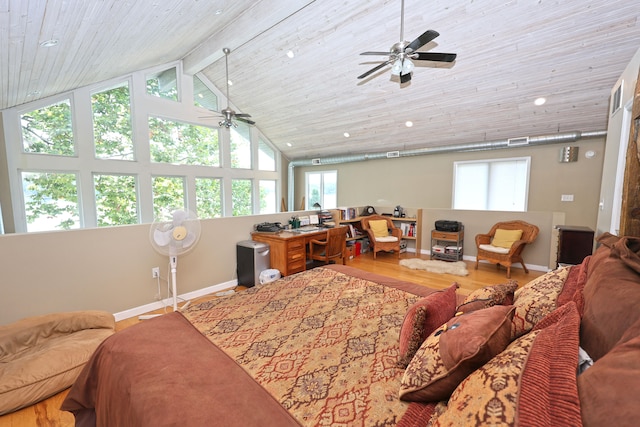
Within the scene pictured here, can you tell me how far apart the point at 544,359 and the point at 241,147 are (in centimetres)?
724

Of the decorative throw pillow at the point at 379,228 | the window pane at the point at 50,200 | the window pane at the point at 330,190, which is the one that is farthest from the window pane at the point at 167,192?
the decorative throw pillow at the point at 379,228

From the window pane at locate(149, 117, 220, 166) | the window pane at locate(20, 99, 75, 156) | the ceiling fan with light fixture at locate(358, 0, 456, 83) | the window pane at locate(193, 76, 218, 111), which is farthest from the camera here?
the window pane at locate(193, 76, 218, 111)

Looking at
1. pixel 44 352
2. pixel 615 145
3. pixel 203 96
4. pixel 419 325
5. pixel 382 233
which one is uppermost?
pixel 203 96

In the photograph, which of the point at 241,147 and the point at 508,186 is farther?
the point at 241,147

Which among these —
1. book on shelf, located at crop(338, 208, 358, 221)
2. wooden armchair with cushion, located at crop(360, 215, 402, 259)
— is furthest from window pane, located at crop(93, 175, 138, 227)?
wooden armchair with cushion, located at crop(360, 215, 402, 259)

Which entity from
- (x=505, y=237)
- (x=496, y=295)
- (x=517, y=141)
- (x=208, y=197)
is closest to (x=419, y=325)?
(x=496, y=295)

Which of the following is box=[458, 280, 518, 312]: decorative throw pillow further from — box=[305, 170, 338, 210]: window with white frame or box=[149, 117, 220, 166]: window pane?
box=[305, 170, 338, 210]: window with white frame

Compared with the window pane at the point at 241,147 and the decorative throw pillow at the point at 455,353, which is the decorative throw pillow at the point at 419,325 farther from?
the window pane at the point at 241,147

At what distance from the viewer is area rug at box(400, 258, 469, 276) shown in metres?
4.25

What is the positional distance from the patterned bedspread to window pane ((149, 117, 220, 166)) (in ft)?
16.4

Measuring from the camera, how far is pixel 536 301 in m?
1.10

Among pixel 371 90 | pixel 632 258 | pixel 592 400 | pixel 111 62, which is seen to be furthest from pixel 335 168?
pixel 592 400

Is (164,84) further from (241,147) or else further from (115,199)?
(115,199)

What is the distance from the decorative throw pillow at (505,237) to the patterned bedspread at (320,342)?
132 inches
